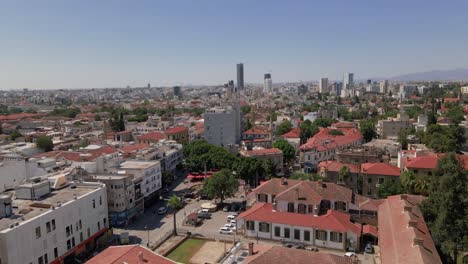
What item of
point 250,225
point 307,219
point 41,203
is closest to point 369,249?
point 307,219

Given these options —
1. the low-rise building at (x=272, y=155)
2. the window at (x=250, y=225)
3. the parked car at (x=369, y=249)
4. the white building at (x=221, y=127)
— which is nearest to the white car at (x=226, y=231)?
the window at (x=250, y=225)

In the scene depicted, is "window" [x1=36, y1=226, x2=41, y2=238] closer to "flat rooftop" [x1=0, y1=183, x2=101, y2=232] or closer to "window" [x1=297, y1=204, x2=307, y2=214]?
"flat rooftop" [x1=0, y1=183, x2=101, y2=232]

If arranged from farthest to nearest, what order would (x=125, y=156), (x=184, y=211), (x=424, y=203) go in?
1. (x=125, y=156)
2. (x=184, y=211)
3. (x=424, y=203)

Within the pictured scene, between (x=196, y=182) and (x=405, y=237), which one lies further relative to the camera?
(x=196, y=182)

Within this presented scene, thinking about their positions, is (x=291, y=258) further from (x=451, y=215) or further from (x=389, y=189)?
(x=389, y=189)

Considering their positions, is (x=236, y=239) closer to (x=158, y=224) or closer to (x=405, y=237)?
(x=158, y=224)

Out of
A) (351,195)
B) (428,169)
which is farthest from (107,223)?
(428,169)
